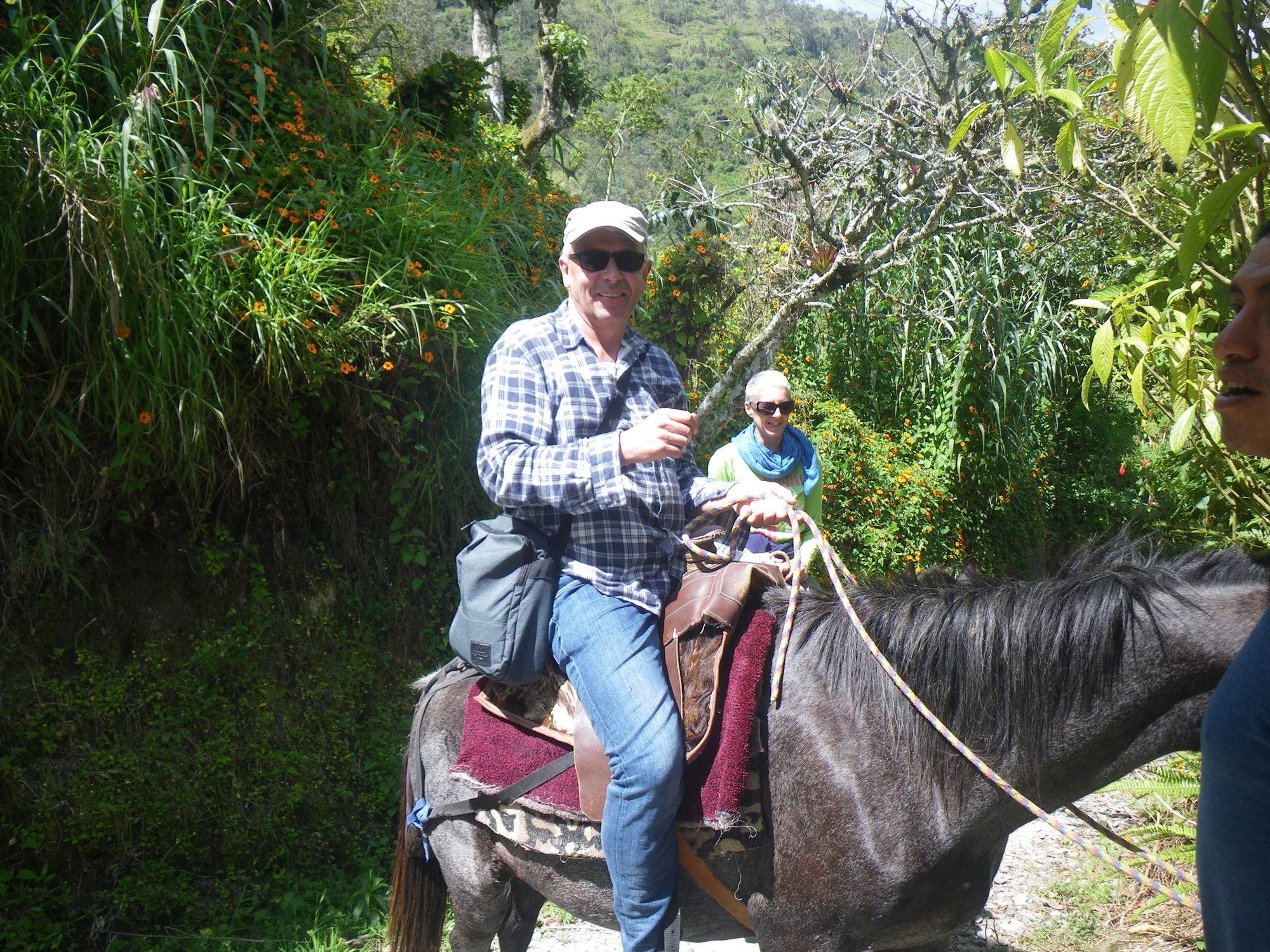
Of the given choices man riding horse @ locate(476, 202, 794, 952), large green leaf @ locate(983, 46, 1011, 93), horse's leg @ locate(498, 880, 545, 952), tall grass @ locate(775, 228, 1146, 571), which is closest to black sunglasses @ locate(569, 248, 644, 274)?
man riding horse @ locate(476, 202, 794, 952)

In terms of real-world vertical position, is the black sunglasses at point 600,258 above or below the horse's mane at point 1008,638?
above

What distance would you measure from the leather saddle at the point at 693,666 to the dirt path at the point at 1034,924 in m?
1.43

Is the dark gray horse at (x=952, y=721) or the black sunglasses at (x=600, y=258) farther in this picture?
the black sunglasses at (x=600, y=258)

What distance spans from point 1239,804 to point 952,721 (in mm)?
1171

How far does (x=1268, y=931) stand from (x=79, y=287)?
3.94 m

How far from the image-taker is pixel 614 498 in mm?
2109

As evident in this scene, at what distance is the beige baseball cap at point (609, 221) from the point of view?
230 cm

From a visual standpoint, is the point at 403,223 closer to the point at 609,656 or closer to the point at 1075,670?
the point at 609,656

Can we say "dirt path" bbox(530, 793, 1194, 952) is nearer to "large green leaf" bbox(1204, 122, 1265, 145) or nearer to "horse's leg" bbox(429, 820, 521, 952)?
"horse's leg" bbox(429, 820, 521, 952)

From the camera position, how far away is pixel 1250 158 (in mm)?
2350

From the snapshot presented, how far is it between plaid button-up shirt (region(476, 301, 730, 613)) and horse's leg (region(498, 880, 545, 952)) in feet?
3.79

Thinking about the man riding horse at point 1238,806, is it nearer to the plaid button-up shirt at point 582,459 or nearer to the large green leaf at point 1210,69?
the large green leaf at point 1210,69

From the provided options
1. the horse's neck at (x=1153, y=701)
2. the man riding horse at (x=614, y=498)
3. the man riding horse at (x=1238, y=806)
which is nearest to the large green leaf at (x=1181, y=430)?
the horse's neck at (x=1153, y=701)

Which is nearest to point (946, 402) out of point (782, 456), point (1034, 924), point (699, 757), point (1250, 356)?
point (782, 456)
